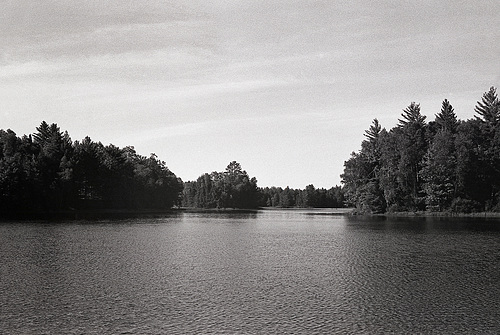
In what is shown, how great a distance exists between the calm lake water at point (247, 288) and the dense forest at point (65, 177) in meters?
71.5

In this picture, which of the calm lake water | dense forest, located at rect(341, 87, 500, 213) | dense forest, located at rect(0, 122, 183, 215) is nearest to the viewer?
the calm lake water

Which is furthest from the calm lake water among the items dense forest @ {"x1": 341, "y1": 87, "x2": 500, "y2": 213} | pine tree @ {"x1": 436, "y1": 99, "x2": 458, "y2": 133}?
pine tree @ {"x1": 436, "y1": 99, "x2": 458, "y2": 133}

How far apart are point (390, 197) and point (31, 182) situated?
81.4 meters


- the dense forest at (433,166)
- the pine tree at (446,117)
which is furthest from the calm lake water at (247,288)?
the pine tree at (446,117)

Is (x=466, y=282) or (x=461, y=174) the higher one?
(x=461, y=174)

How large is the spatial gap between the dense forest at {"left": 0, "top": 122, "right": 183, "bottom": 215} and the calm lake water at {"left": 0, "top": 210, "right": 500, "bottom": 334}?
235 ft

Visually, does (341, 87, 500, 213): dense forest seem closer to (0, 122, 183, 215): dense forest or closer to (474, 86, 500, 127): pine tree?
(474, 86, 500, 127): pine tree

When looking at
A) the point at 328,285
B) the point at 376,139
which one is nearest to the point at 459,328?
the point at 328,285

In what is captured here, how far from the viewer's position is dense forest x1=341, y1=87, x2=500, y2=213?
95.2 metres

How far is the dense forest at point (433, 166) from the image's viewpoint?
95250 mm

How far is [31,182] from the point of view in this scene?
111188mm

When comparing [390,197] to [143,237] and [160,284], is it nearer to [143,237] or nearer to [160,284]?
[143,237]

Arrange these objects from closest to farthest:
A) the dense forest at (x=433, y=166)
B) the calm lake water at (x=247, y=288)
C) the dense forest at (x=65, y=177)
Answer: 1. the calm lake water at (x=247, y=288)
2. the dense forest at (x=433, y=166)
3. the dense forest at (x=65, y=177)

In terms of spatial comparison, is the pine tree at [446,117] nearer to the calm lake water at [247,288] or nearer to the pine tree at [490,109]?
the pine tree at [490,109]
